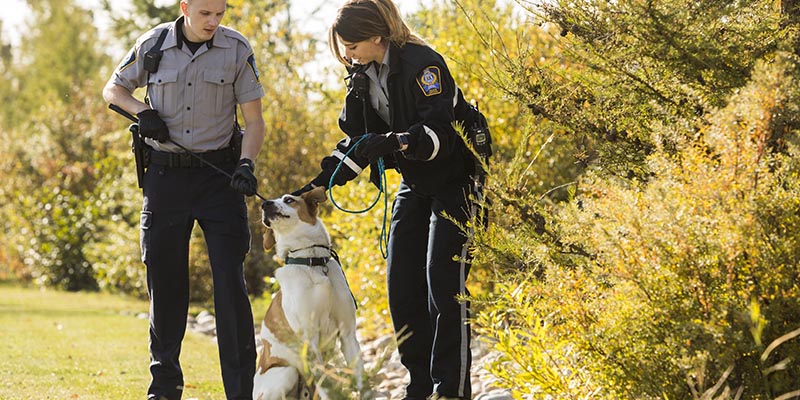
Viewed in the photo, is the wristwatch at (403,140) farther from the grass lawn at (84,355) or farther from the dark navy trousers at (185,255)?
the grass lawn at (84,355)

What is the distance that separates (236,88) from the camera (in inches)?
205

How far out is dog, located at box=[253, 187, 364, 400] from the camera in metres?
4.86

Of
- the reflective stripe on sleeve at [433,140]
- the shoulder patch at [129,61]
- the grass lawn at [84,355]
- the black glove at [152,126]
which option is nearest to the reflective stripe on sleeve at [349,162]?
the reflective stripe on sleeve at [433,140]

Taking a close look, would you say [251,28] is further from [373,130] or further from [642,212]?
[642,212]

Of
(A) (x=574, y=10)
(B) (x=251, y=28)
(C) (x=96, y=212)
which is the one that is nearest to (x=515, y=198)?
(A) (x=574, y=10)

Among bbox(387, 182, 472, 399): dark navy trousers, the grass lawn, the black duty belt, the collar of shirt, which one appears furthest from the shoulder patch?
the grass lawn

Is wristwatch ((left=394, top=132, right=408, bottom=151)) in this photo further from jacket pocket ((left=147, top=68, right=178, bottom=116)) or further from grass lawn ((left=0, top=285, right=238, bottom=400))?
grass lawn ((left=0, top=285, right=238, bottom=400))

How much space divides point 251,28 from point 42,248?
5.90 m

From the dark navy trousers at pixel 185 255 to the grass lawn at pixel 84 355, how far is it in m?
1.32

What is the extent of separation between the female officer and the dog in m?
0.27

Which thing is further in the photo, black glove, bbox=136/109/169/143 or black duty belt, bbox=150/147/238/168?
black duty belt, bbox=150/147/238/168

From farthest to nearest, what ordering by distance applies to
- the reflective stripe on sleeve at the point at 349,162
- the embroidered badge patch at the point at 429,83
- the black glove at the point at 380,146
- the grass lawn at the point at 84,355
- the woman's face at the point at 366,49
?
the grass lawn at the point at 84,355
the reflective stripe on sleeve at the point at 349,162
the woman's face at the point at 366,49
the embroidered badge patch at the point at 429,83
the black glove at the point at 380,146

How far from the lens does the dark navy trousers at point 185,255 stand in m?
5.10

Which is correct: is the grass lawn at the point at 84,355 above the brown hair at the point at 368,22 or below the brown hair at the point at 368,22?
below
